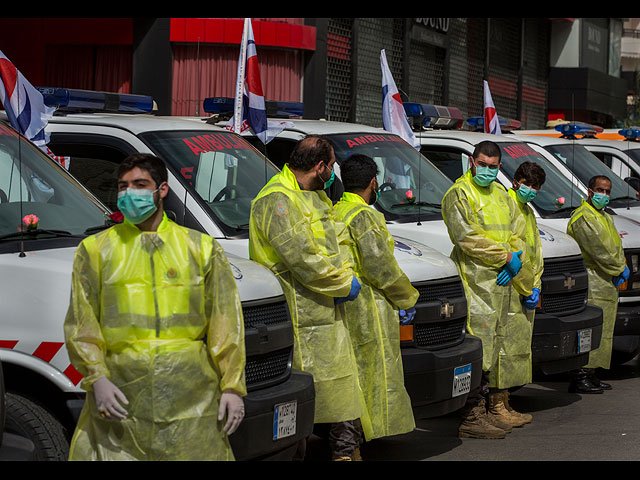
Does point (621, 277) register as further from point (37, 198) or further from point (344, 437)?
point (37, 198)

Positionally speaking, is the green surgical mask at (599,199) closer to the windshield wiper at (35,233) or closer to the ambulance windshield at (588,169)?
the ambulance windshield at (588,169)

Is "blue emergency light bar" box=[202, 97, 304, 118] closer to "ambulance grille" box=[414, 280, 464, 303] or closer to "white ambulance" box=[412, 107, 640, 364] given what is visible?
"white ambulance" box=[412, 107, 640, 364]

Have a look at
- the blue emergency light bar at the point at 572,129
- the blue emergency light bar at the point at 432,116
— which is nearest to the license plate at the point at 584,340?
the blue emergency light bar at the point at 432,116

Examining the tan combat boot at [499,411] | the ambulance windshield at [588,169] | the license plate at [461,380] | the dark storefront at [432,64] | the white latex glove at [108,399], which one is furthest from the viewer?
the dark storefront at [432,64]

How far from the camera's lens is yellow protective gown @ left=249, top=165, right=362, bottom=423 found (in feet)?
19.4

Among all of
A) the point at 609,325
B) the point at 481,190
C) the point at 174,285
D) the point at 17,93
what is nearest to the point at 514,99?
the point at 609,325

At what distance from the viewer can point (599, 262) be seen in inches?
385

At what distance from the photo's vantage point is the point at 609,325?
9977mm

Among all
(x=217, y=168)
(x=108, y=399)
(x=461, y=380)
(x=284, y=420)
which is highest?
(x=217, y=168)

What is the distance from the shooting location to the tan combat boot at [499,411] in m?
8.17

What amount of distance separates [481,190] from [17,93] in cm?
323

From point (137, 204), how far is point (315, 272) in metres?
1.65

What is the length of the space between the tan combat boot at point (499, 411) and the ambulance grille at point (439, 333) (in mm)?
1038

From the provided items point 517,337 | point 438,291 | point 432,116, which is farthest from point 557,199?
point 438,291
